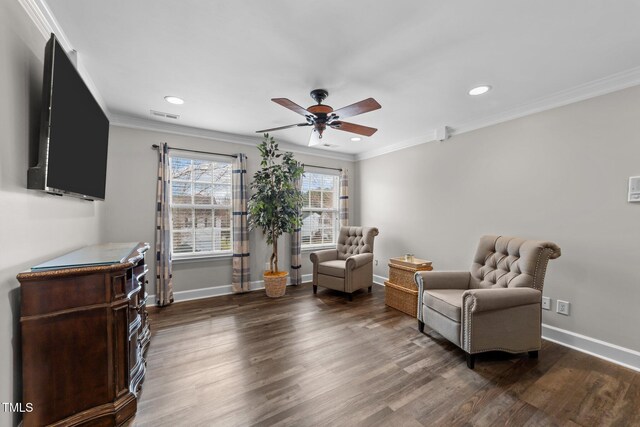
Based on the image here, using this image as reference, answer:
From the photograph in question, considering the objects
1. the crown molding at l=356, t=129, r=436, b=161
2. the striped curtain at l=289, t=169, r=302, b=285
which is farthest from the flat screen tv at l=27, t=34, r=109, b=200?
the crown molding at l=356, t=129, r=436, b=161

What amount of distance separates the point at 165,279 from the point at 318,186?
297 centimetres

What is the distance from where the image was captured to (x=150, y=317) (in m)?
3.07

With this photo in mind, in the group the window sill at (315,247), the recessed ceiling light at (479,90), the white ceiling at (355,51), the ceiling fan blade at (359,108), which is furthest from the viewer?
the window sill at (315,247)

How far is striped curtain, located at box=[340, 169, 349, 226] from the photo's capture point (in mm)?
5036

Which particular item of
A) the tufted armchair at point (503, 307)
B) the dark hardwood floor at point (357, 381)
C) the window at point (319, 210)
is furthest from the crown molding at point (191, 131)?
the tufted armchair at point (503, 307)

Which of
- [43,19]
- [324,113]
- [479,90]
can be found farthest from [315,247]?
[43,19]

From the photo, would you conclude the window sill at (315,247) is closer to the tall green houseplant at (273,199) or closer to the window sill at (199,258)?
the tall green houseplant at (273,199)

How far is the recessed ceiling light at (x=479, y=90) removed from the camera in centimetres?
246

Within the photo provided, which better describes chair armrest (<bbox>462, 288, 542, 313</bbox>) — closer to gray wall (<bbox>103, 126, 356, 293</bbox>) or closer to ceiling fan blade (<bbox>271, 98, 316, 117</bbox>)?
ceiling fan blade (<bbox>271, 98, 316, 117</bbox>)

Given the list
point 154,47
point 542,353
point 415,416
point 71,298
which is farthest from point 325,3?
point 542,353

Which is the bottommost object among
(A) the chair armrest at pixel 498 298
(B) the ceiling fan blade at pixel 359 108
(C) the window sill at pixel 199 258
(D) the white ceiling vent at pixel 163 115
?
(A) the chair armrest at pixel 498 298

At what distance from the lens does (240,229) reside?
3.91 m

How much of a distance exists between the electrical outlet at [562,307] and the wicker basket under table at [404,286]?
1.25 m

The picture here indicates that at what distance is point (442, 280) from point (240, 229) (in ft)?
9.37
